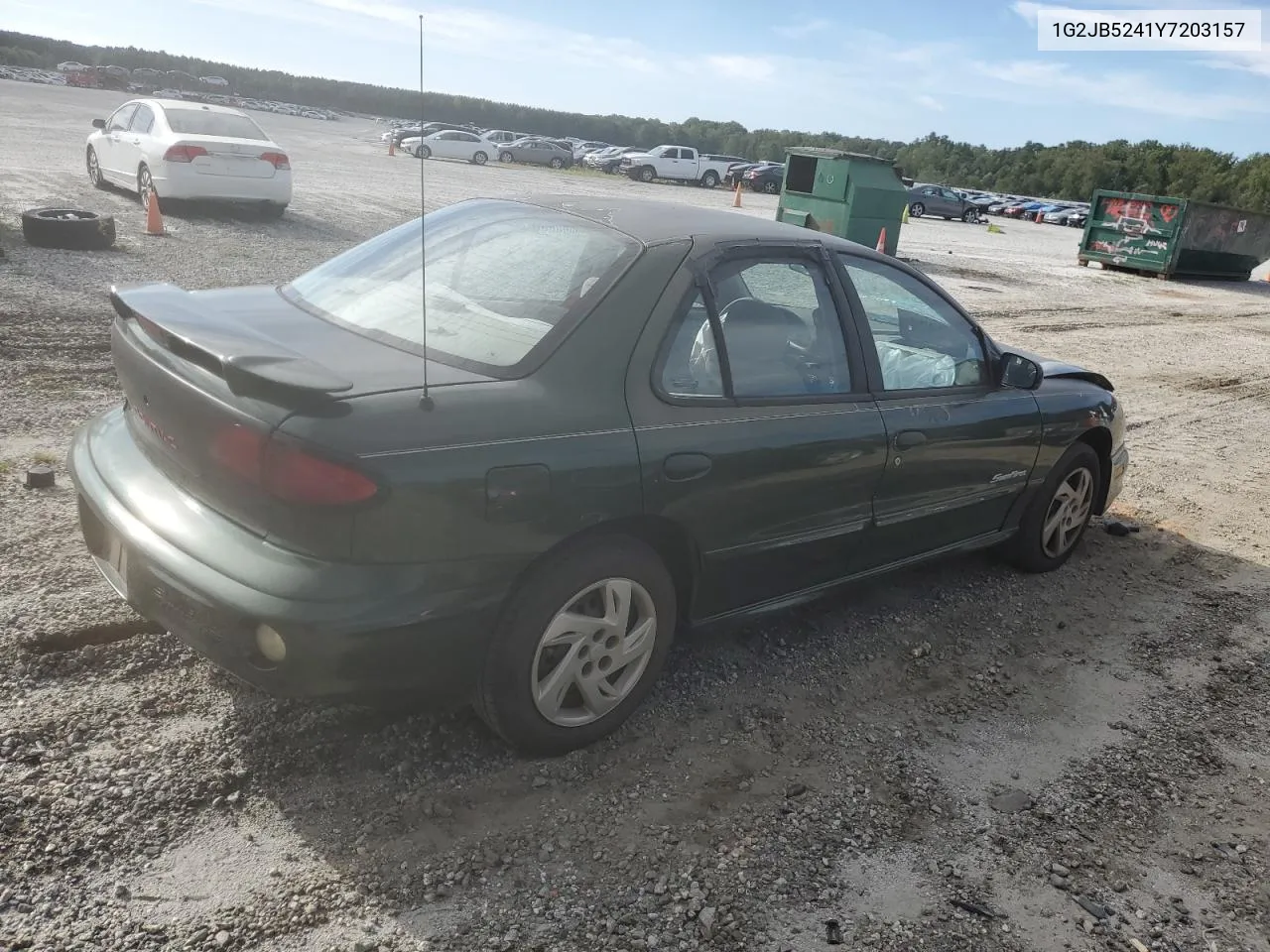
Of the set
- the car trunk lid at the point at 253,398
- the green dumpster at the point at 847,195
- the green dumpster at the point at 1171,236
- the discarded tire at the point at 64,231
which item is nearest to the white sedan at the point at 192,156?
Answer: the discarded tire at the point at 64,231

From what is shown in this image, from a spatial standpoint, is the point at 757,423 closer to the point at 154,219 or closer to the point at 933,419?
the point at 933,419

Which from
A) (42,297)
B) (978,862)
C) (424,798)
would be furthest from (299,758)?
(42,297)

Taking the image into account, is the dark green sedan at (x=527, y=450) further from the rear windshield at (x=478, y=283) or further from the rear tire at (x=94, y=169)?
the rear tire at (x=94, y=169)

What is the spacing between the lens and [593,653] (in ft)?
9.96

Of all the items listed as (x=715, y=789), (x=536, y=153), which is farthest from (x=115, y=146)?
(x=536, y=153)

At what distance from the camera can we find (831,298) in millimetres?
3727

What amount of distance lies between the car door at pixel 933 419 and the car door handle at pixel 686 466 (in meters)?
0.94

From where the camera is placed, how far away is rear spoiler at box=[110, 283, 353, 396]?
8.21 feet

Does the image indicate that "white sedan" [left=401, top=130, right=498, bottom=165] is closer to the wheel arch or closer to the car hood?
the car hood

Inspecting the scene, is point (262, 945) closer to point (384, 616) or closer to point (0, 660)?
point (384, 616)

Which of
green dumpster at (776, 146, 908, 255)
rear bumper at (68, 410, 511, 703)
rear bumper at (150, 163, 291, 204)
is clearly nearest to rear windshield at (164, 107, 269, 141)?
rear bumper at (150, 163, 291, 204)

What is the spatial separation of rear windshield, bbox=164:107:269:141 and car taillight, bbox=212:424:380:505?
12.8m

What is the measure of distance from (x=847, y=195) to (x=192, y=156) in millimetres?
9801

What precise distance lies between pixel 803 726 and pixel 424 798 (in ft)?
4.37
